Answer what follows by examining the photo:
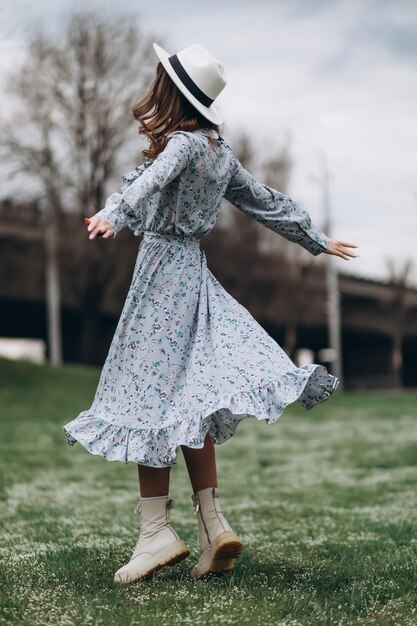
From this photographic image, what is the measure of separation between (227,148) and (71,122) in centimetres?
2371

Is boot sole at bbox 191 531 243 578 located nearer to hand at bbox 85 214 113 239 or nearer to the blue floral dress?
the blue floral dress

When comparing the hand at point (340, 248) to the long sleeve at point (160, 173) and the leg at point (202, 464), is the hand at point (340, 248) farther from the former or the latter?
the leg at point (202, 464)

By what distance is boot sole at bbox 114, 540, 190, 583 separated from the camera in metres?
3.83

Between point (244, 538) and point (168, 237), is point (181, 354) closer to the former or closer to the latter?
point (168, 237)

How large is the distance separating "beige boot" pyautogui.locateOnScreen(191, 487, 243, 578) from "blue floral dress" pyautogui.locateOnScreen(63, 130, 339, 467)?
267 millimetres

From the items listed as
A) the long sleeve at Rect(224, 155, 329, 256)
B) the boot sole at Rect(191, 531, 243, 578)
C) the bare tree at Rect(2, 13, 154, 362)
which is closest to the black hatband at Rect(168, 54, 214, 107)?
the long sleeve at Rect(224, 155, 329, 256)

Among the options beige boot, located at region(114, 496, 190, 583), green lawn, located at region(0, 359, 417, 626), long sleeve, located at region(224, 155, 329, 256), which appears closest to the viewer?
green lawn, located at region(0, 359, 417, 626)

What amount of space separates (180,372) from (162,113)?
1.08 m

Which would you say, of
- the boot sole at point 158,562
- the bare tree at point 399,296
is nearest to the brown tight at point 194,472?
the boot sole at point 158,562

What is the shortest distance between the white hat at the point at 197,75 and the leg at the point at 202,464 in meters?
1.36

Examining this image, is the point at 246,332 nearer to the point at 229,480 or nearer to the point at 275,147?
the point at 229,480

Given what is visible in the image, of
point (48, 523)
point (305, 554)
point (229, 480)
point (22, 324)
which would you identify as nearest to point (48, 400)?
point (229, 480)

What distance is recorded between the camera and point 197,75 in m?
3.97

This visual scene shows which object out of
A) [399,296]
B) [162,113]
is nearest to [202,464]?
A: [162,113]
